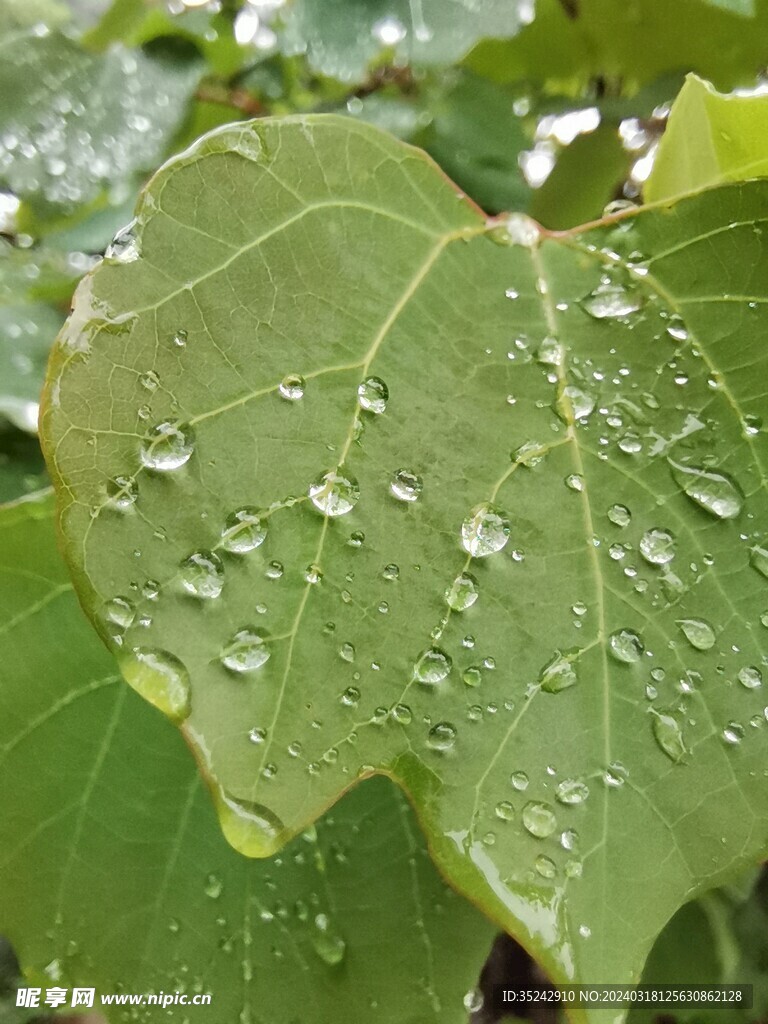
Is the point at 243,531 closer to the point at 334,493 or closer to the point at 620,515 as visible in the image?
the point at 334,493

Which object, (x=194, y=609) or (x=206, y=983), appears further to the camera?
(x=206, y=983)

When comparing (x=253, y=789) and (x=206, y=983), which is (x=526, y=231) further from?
(x=206, y=983)

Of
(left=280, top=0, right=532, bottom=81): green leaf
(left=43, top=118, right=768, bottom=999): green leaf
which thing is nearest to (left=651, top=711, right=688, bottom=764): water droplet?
(left=43, top=118, right=768, bottom=999): green leaf

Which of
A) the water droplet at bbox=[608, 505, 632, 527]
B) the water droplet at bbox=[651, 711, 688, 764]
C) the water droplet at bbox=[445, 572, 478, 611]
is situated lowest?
the water droplet at bbox=[651, 711, 688, 764]

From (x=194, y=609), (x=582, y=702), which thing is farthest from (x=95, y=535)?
(x=582, y=702)

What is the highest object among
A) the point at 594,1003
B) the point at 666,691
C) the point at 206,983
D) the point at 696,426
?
the point at 696,426

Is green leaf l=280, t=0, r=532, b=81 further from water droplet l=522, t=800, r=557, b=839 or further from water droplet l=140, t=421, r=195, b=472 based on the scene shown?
water droplet l=522, t=800, r=557, b=839

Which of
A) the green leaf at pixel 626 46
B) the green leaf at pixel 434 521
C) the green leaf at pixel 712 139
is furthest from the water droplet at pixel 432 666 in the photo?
the green leaf at pixel 626 46
